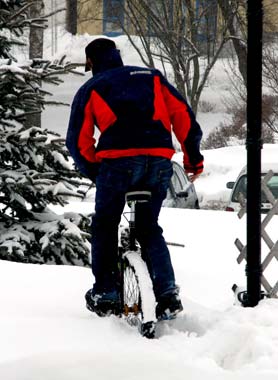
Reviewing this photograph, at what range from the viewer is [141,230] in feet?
15.9

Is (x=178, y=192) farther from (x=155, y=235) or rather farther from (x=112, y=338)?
(x=112, y=338)

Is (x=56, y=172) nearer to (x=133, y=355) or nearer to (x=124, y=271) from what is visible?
(x=124, y=271)

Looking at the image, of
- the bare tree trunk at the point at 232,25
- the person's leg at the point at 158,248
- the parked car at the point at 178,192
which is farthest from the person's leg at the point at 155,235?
the bare tree trunk at the point at 232,25

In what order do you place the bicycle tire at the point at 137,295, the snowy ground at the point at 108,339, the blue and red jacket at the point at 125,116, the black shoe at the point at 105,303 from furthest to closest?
the black shoe at the point at 105,303
the blue and red jacket at the point at 125,116
the bicycle tire at the point at 137,295
the snowy ground at the point at 108,339

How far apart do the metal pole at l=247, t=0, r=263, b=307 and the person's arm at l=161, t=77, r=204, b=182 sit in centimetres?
Answer: 38

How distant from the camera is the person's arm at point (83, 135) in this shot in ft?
15.6

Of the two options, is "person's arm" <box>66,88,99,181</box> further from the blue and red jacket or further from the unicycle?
the unicycle

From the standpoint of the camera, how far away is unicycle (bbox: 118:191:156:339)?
453 centimetres

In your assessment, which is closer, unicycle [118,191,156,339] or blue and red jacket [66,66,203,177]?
Result: unicycle [118,191,156,339]

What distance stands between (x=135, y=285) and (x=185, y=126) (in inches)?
35.9

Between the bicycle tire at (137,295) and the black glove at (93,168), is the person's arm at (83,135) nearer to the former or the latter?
the black glove at (93,168)

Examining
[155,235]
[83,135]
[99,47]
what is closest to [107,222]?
[155,235]

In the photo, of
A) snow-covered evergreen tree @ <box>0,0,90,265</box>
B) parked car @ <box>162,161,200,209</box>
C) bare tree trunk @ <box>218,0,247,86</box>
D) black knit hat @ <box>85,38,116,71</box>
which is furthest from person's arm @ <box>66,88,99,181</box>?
bare tree trunk @ <box>218,0,247,86</box>

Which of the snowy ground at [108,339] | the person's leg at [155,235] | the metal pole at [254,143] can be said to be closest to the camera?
the snowy ground at [108,339]
